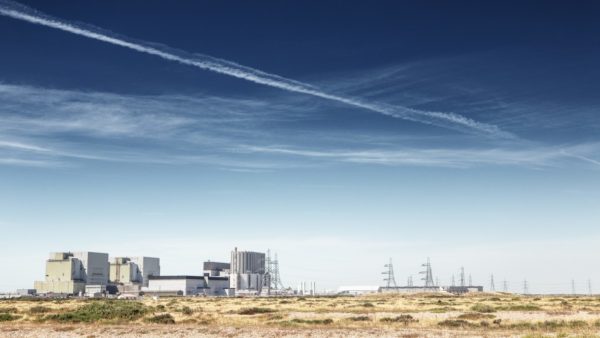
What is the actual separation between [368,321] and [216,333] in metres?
16.4

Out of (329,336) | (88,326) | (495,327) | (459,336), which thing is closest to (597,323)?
(495,327)

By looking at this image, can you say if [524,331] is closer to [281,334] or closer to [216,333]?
[281,334]

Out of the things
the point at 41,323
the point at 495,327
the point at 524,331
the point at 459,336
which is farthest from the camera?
the point at 41,323

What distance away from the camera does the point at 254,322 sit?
58.5 m

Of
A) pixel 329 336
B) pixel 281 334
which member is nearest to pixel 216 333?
pixel 281 334

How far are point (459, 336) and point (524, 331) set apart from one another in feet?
24.0

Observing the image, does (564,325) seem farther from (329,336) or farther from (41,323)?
(41,323)

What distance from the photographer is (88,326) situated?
56.6 metres

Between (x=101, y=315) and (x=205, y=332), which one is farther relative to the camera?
(x=101, y=315)

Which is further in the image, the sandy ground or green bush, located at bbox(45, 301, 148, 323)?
green bush, located at bbox(45, 301, 148, 323)

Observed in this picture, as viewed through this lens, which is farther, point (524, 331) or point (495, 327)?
point (495, 327)

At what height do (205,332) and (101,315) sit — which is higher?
(205,332)

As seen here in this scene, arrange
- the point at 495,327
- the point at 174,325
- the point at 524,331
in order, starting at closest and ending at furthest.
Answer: the point at 524,331 < the point at 495,327 < the point at 174,325

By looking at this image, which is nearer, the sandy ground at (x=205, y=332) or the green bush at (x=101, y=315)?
the sandy ground at (x=205, y=332)
